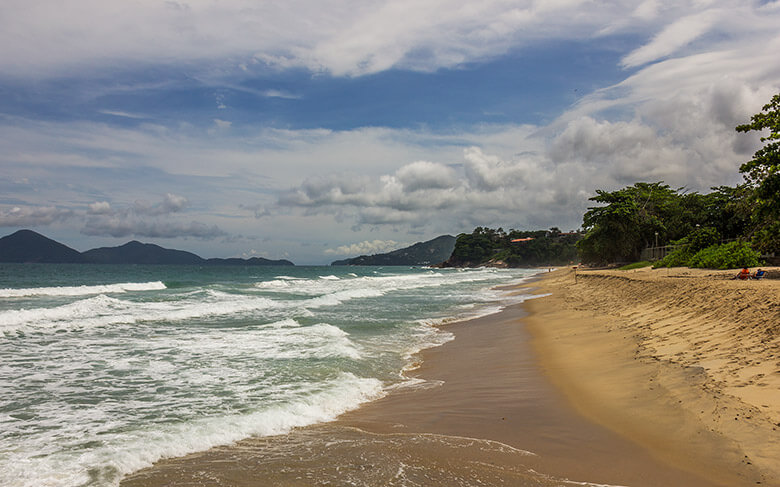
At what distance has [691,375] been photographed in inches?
273

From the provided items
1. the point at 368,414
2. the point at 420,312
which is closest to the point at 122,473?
the point at 368,414

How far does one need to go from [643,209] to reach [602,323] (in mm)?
50021

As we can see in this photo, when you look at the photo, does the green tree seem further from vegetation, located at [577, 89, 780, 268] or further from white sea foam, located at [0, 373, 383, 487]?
white sea foam, located at [0, 373, 383, 487]

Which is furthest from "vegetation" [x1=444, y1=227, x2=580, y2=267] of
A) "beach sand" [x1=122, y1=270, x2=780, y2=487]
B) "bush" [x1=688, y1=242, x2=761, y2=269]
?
"beach sand" [x1=122, y1=270, x2=780, y2=487]

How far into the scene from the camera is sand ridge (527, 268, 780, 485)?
4.69 meters

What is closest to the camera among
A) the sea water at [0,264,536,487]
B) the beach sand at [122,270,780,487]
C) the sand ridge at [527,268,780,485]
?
the beach sand at [122,270,780,487]

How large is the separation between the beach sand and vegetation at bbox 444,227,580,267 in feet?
465

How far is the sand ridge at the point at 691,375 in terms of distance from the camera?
469cm

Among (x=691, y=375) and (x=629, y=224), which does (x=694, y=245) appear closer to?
(x=629, y=224)

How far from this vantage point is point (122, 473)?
4816 mm

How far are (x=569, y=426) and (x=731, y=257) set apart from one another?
26992mm

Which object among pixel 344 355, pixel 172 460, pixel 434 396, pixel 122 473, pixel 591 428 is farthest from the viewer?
pixel 344 355

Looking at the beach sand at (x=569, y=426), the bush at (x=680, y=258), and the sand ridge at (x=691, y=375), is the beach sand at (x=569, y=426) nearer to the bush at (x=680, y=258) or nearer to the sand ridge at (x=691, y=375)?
the sand ridge at (x=691, y=375)

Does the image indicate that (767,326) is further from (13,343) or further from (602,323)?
(13,343)
